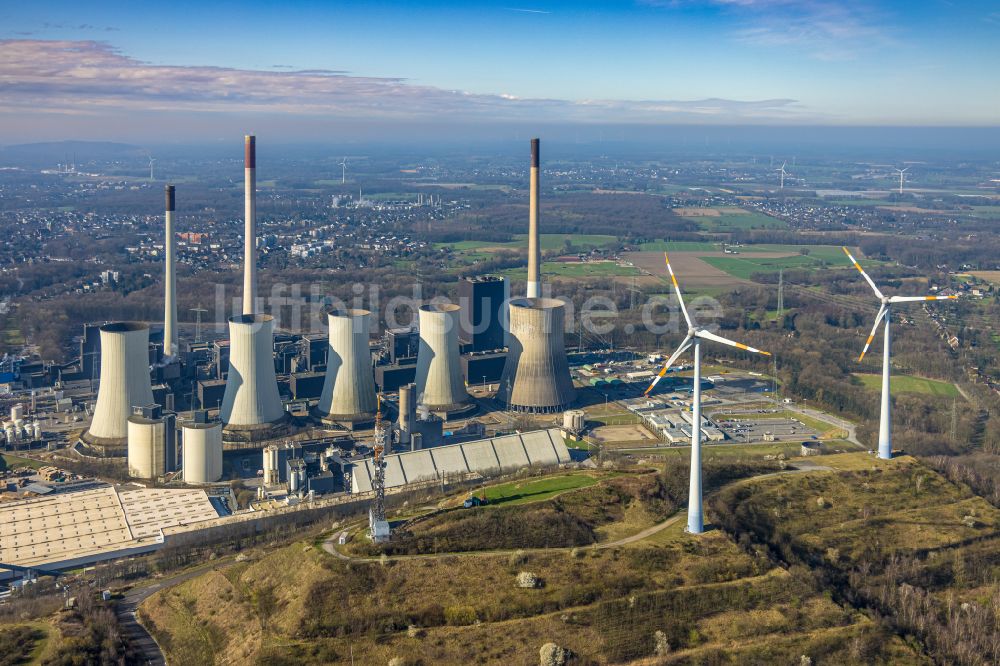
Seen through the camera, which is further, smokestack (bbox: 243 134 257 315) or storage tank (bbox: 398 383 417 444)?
smokestack (bbox: 243 134 257 315)

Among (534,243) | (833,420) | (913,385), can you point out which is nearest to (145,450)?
(534,243)

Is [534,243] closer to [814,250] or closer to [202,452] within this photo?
[202,452]

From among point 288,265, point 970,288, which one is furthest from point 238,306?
point 970,288

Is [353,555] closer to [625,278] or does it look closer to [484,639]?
[484,639]

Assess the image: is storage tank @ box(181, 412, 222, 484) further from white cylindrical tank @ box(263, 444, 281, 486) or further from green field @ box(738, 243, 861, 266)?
green field @ box(738, 243, 861, 266)

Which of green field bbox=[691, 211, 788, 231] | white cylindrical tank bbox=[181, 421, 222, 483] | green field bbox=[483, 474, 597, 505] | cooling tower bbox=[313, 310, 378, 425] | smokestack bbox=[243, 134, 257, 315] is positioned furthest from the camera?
green field bbox=[691, 211, 788, 231]

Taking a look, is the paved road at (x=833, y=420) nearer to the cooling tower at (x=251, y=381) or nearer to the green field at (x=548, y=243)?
the cooling tower at (x=251, y=381)

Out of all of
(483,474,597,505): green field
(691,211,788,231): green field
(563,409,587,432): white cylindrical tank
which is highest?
(691,211,788,231): green field

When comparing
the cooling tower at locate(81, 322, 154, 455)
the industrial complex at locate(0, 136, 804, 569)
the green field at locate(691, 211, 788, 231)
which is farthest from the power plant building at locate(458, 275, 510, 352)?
the green field at locate(691, 211, 788, 231)
